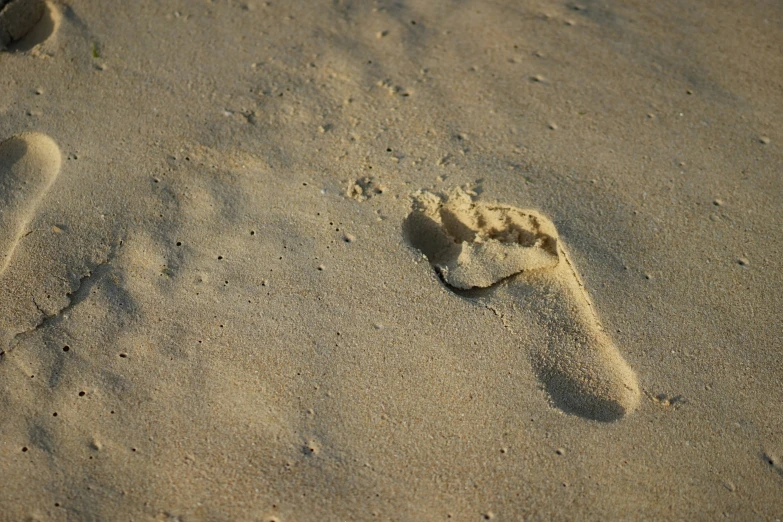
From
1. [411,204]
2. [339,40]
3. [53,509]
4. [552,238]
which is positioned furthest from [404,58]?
[53,509]

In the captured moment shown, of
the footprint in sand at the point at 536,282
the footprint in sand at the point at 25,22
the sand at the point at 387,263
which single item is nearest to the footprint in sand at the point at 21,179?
the sand at the point at 387,263

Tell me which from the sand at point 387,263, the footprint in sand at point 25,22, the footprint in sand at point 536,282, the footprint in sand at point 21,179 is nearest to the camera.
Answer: the sand at point 387,263

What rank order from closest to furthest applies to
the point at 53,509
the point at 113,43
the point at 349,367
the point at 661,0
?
1. the point at 53,509
2. the point at 349,367
3. the point at 113,43
4. the point at 661,0

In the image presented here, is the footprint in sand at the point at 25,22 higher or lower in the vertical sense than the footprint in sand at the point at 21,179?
higher

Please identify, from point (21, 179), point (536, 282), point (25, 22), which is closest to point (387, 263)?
point (536, 282)

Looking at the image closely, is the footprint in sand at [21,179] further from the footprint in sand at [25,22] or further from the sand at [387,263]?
the footprint in sand at [25,22]

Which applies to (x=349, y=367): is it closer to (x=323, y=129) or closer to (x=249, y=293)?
(x=249, y=293)

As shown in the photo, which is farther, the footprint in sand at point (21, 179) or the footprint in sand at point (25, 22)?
the footprint in sand at point (25, 22)
